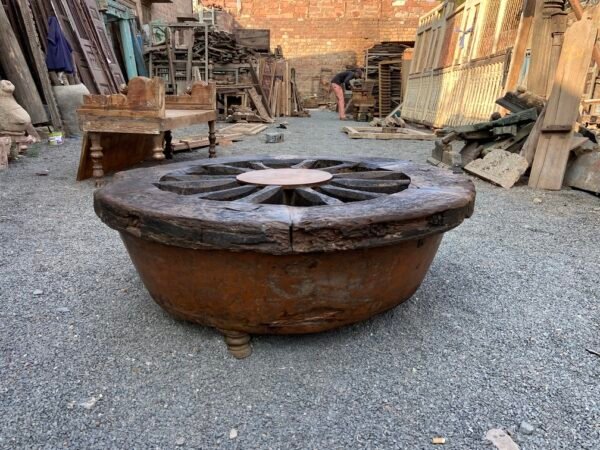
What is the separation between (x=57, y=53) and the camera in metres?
6.84

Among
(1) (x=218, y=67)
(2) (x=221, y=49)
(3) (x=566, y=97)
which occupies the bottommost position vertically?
(3) (x=566, y=97)

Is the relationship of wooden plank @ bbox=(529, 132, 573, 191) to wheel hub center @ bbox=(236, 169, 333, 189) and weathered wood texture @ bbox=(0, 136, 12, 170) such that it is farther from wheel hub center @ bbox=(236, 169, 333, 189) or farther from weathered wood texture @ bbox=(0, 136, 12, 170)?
weathered wood texture @ bbox=(0, 136, 12, 170)

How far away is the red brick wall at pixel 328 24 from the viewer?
67.7ft

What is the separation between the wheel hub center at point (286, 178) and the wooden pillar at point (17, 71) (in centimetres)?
598

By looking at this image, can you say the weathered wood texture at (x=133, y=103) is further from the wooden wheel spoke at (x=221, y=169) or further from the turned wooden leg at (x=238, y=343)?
the turned wooden leg at (x=238, y=343)

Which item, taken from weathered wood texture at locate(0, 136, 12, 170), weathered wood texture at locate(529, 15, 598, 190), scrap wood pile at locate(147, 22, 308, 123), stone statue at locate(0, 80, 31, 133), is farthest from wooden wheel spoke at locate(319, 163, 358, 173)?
scrap wood pile at locate(147, 22, 308, 123)

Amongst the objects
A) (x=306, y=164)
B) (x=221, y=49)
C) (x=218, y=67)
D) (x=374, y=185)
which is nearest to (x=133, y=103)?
(x=306, y=164)

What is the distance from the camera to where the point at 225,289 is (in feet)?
4.81

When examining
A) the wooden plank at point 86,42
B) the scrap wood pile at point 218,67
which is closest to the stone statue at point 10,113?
the wooden plank at point 86,42

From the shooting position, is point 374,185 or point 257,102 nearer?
point 374,185

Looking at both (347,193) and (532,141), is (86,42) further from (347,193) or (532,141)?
(347,193)

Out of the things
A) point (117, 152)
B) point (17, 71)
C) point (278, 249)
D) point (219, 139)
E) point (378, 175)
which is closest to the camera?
point (278, 249)

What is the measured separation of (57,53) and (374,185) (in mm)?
6980

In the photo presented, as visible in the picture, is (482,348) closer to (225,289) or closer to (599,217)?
(225,289)
